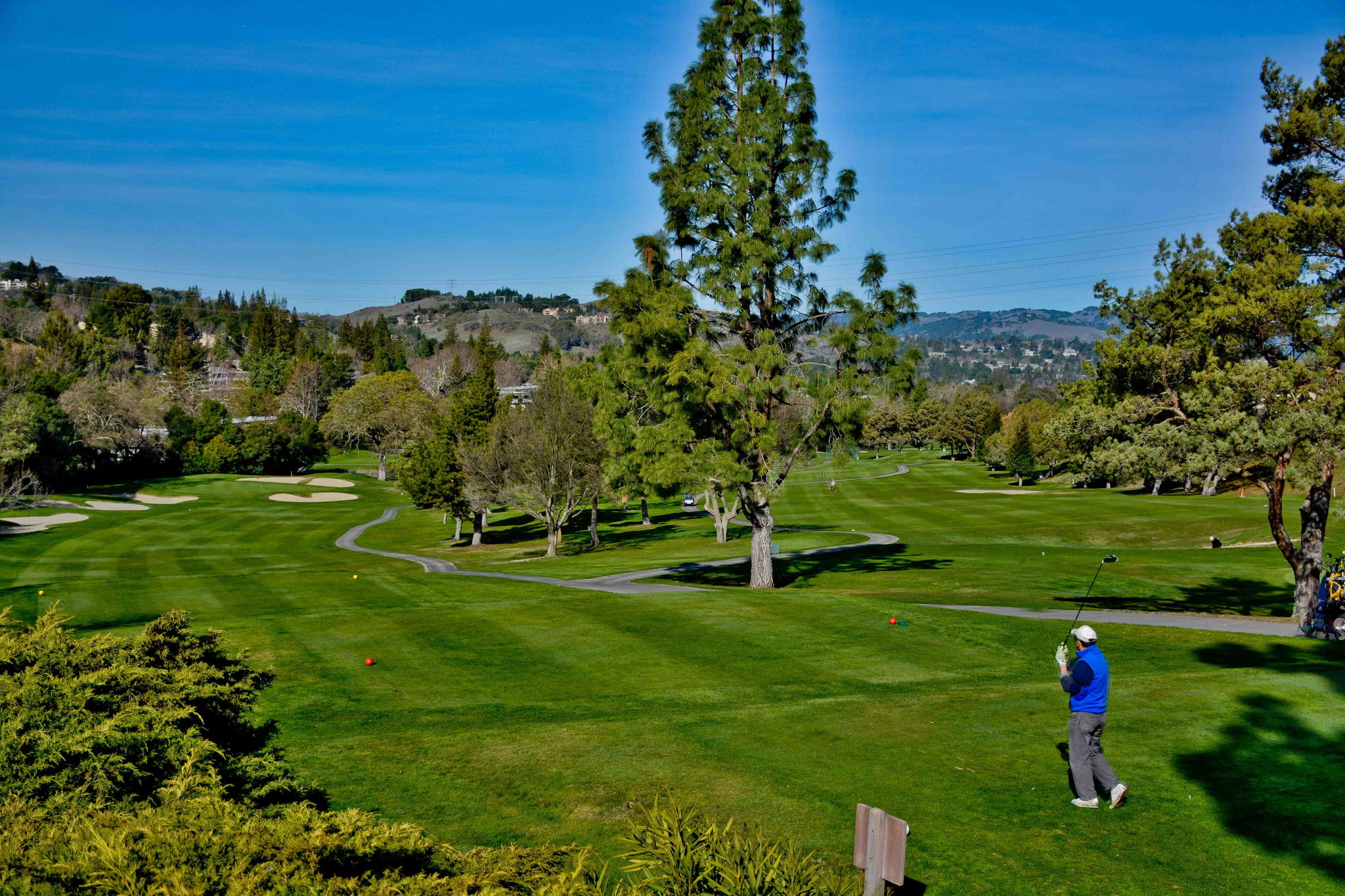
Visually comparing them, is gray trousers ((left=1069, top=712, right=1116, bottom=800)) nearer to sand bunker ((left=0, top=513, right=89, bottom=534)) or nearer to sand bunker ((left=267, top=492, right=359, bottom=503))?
sand bunker ((left=0, top=513, right=89, bottom=534))

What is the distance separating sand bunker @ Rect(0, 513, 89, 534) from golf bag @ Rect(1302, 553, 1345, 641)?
68.4 meters

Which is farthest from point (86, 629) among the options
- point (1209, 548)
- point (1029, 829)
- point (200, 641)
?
point (1209, 548)

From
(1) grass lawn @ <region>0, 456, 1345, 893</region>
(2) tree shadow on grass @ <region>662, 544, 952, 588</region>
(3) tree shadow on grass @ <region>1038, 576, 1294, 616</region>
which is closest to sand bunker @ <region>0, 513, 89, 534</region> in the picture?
(1) grass lawn @ <region>0, 456, 1345, 893</region>

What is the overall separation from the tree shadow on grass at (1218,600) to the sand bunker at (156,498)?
7678 cm

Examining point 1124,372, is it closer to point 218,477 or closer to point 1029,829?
point 1029,829

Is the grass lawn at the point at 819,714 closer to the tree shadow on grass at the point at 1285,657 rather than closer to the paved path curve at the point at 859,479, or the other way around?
the tree shadow on grass at the point at 1285,657

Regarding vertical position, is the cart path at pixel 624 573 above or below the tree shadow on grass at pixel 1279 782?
below

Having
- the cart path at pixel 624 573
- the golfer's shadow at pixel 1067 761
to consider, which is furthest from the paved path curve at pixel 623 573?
the golfer's shadow at pixel 1067 761

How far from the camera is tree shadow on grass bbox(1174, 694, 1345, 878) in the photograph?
9062 mm

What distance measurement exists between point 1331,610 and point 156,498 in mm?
86043

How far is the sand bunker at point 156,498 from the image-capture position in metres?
78.2

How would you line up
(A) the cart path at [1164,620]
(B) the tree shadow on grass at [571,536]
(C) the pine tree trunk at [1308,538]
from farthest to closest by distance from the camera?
(B) the tree shadow on grass at [571,536], (C) the pine tree trunk at [1308,538], (A) the cart path at [1164,620]

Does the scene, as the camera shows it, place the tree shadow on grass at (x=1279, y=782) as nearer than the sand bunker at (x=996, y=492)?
Yes

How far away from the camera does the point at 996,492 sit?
84625 mm
